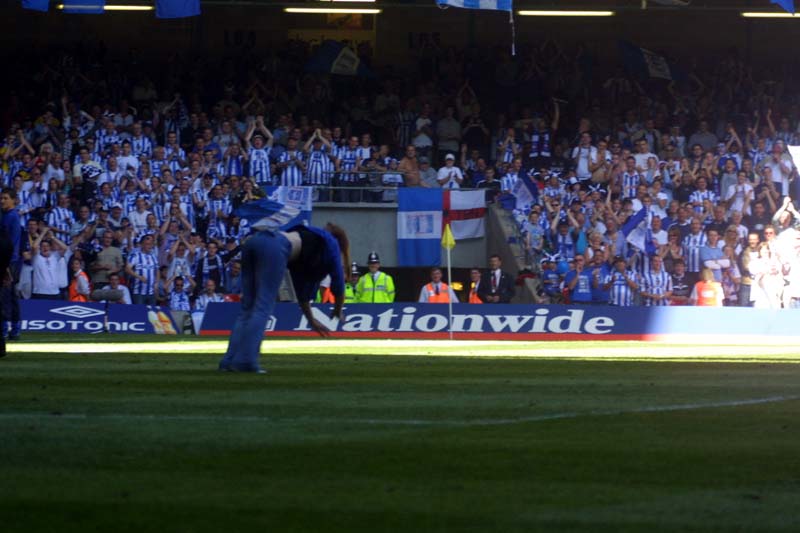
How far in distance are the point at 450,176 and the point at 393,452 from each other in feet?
92.3

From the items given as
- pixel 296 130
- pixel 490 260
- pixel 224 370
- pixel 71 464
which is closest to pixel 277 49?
pixel 296 130

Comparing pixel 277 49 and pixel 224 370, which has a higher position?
pixel 277 49

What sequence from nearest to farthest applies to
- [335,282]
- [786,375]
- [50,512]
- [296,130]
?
[50,512] → [335,282] → [786,375] → [296,130]

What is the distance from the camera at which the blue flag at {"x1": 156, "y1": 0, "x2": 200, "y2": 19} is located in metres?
35.2

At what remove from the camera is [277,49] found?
41.8m

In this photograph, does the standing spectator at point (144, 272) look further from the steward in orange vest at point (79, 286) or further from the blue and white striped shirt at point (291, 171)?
the blue and white striped shirt at point (291, 171)

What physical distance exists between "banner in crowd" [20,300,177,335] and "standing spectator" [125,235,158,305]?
1.52 m

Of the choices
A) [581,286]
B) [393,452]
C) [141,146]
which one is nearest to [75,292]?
[141,146]

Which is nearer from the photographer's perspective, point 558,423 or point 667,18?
point 558,423

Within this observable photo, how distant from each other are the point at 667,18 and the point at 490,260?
589 inches

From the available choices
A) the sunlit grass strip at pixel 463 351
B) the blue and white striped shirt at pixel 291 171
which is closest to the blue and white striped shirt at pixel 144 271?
the blue and white striped shirt at pixel 291 171

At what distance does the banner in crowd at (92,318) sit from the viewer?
29516 mm

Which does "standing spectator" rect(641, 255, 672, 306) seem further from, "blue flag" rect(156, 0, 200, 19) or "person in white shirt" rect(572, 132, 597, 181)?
"blue flag" rect(156, 0, 200, 19)

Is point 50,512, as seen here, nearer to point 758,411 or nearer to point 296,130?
point 758,411
